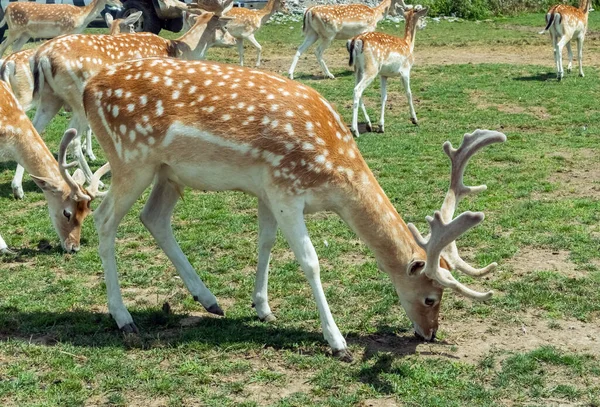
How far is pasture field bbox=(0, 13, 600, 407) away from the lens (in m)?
4.78

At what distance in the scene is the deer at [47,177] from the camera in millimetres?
7484

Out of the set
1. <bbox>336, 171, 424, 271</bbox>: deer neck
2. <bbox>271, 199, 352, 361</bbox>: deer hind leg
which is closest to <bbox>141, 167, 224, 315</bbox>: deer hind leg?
<bbox>271, 199, 352, 361</bbox>: deer hind leg

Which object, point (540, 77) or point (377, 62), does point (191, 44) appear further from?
point (540, 77)

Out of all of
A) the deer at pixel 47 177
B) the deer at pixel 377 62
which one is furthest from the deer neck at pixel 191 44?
the deer at pixel 47 177

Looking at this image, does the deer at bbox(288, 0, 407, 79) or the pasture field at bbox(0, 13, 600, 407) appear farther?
A: the deer at bbox(288, 0, 407, 79)

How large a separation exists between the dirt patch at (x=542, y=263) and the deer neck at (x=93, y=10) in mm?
10418

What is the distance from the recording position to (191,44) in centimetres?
1152

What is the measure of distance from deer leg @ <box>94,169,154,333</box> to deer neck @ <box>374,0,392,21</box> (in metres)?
14.2

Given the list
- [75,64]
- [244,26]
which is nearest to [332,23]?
[244,26]

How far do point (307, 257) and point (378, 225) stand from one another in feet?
1.58

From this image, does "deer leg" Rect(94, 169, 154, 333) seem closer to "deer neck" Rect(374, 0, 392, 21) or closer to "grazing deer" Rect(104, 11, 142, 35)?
"grazing deer" Rect(104, 11, 142, 35)

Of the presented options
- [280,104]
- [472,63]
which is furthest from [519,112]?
[280,104]

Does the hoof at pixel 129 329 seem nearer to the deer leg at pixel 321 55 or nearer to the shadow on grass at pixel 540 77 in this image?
the deer leg at pixel 321 55

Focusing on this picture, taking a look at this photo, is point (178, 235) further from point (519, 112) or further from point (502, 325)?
point (519, 112)
